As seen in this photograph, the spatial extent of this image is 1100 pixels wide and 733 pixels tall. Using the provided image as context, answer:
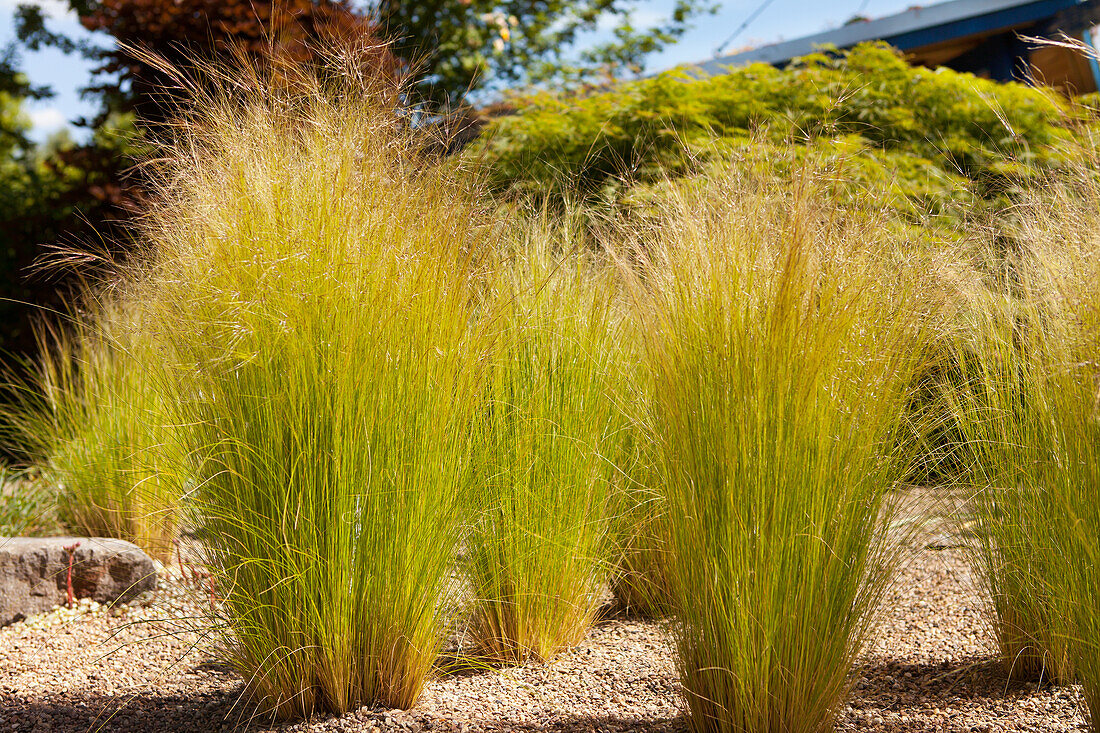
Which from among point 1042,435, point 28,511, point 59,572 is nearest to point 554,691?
point 1042,435

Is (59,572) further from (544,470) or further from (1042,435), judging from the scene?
(1042,435)

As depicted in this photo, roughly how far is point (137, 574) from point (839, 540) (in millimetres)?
3332

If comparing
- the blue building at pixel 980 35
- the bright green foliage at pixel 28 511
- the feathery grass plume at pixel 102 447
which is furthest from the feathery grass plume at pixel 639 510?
the blue building at pixel 980 35

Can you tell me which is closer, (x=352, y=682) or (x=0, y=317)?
(x=352, y=682)

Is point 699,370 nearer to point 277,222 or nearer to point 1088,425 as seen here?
point 1088,425

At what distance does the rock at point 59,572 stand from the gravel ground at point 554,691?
0.36 meters

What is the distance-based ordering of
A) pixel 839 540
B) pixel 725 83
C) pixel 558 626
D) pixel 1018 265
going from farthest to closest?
pixel 725 83 < pixel 558 626 < pixel 1018 265 < pixel 839 540

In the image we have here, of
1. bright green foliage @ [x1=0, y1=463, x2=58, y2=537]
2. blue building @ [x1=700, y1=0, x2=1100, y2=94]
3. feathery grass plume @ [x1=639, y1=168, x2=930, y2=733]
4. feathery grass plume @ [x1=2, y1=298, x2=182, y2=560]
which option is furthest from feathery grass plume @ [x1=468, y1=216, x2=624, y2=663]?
blue building @ [x1=700, y1=0, x2=1100, y2=94]

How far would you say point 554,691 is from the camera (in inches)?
103

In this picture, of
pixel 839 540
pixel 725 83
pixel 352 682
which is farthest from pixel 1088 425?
pixel 725 83

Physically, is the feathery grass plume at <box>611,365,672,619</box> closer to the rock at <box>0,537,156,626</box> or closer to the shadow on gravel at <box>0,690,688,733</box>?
the shadow on gravel at <box>0,690,688,733</box>

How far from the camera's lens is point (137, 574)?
394cm

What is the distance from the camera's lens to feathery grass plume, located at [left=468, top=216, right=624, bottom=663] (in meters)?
2.75

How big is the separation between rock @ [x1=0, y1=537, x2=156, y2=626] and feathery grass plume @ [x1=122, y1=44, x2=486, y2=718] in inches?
75.1
